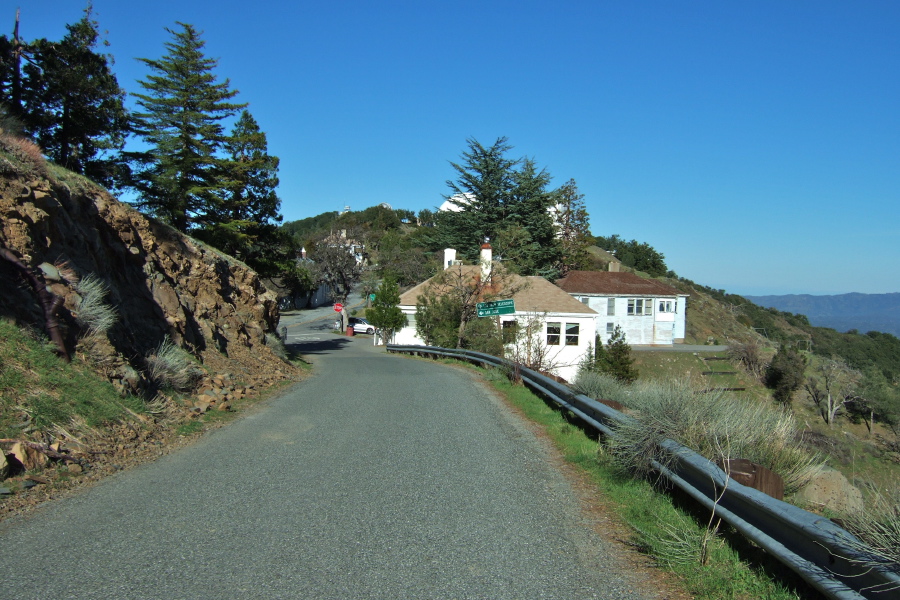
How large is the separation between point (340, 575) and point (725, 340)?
214 feet

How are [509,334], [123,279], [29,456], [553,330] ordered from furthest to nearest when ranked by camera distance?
[553,330] < [509,334] < [123,279] < [29,456]

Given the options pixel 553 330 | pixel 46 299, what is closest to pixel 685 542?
pixel 46 299

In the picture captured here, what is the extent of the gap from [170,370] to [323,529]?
25.2 ft

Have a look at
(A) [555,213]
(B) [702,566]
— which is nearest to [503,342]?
(B) [702,566]

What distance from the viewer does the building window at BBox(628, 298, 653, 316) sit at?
55.8 meters

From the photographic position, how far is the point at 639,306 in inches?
2213

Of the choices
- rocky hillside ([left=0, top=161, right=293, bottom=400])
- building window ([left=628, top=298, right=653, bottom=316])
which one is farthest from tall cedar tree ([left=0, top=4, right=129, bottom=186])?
building window ([left=628, top=298, right=653, bottom=316])

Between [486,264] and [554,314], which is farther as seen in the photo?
[554,314]

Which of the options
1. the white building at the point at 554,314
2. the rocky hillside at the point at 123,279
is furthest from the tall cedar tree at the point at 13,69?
the white building at the point at 554,314

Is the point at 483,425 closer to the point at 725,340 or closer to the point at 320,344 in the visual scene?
the point at 320,344

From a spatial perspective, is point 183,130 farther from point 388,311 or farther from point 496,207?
point 496,207

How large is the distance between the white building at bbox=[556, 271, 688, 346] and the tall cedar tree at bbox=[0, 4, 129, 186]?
39.3m

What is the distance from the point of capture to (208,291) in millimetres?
19891

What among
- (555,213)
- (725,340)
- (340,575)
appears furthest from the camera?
(555,213)
